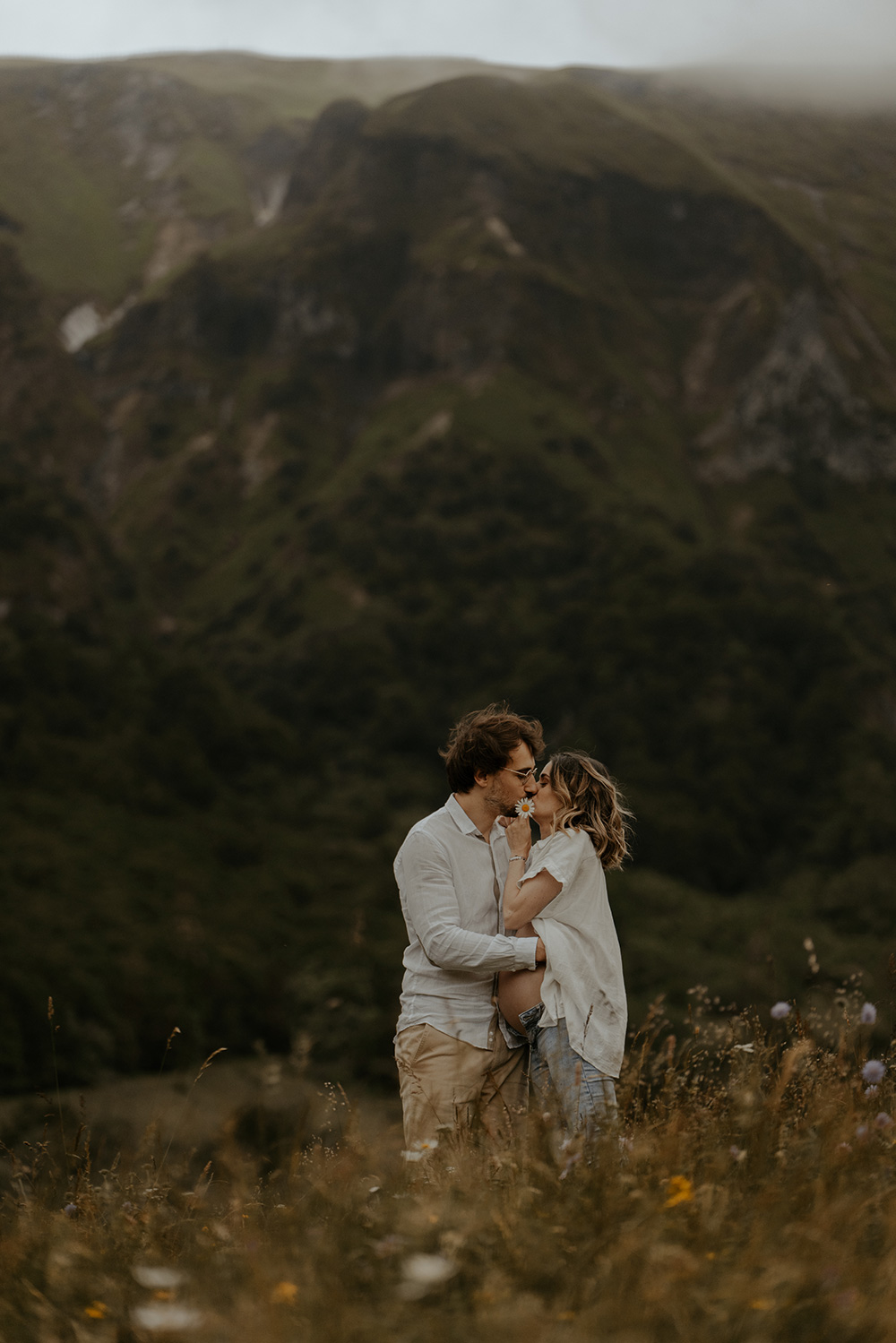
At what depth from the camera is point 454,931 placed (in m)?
4.00

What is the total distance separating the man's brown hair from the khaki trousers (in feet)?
3.06

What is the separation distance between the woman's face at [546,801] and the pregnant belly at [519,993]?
56 centimetres

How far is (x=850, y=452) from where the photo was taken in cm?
13050

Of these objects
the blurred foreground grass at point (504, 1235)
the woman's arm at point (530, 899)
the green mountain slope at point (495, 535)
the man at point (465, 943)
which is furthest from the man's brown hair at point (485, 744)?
the green mountain slope at point (495, 535)

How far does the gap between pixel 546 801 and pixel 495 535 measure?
389 feet

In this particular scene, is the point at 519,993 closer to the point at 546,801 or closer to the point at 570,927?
the point at 570,927

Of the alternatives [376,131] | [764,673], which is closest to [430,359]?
[376,131]

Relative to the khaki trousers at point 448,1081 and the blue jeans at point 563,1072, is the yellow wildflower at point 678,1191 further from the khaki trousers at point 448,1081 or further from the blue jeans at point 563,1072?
the khaki trousers at point 448,1081

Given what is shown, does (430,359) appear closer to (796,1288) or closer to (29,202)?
(29,202)

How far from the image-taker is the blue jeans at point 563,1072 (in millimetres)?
3648

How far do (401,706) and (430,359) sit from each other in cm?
5167

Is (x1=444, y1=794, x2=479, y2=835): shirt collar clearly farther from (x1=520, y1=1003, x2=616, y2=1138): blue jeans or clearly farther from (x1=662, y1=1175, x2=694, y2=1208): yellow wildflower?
(x1=662, y1=1175, x2=694, y2=1208): yellow wildflower

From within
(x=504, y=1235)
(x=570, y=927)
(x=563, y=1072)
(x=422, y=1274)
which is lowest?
(x=563, y=1072)

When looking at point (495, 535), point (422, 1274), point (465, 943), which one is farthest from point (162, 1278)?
point (495, 535)
